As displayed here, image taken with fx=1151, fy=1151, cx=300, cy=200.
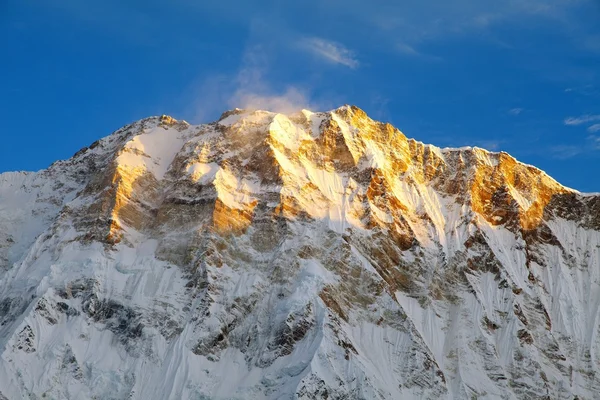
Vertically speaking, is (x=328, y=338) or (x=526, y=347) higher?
(x=526, y=347)

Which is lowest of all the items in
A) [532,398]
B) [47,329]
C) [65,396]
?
[65,396]

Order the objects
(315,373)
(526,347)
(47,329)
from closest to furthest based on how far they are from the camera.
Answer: (315,373) < (47,329) < (526,347)

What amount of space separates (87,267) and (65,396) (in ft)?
91.1

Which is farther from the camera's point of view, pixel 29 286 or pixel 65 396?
pixel 29 286

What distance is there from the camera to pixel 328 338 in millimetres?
181000

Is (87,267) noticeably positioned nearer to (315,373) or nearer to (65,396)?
(65,396)

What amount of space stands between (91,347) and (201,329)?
1783 centimetres

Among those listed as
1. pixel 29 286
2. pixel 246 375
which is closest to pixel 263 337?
pixel 246 375

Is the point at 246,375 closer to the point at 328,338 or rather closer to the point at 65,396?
the point at 328,338

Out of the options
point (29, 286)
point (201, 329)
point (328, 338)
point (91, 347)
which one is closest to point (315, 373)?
point (328, 338)

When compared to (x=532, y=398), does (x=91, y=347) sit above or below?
below

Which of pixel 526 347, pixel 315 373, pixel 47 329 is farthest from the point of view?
pixel 526 347

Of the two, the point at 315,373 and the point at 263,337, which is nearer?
the point at 315,373

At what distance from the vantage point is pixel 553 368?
200 metres
